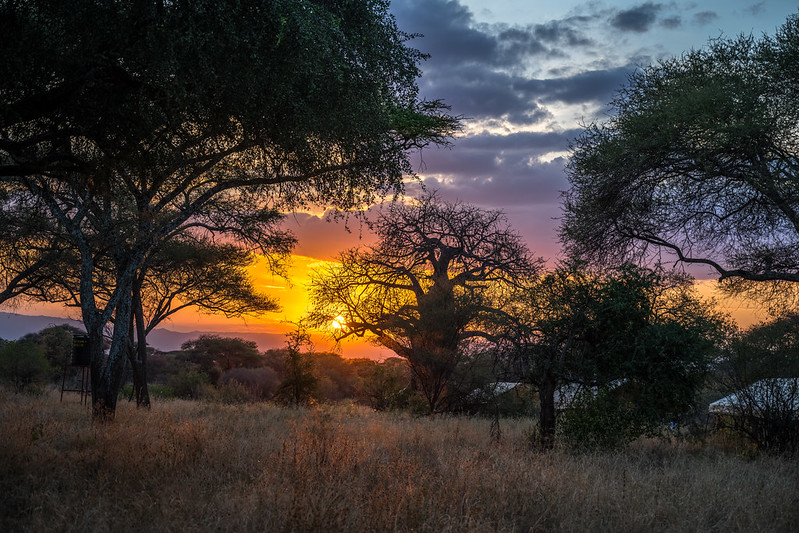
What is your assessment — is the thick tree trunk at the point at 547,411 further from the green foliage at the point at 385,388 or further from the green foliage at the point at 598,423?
the green foliage at the point at 385,388

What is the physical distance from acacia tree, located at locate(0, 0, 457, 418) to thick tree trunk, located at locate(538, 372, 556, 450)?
16.8ft

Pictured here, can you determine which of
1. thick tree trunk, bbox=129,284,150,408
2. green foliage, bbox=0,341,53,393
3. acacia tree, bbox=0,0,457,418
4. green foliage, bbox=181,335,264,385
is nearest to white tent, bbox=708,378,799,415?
acacia tree, bbox=0,0,457,418

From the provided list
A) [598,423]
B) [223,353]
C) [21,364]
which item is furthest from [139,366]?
[223,353]

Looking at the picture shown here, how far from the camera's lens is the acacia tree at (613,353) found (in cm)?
1262

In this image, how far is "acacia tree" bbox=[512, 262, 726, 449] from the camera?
41.4 feet

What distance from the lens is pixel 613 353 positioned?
12.9 m

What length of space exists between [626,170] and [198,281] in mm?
19028

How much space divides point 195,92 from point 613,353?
9502 mm

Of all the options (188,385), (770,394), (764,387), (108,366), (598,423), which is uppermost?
(764,387)

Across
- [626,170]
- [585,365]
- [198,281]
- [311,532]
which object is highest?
[626,170]

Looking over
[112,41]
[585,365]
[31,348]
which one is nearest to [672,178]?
[585,365]

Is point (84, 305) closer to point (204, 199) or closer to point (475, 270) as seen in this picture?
point (204, 199)

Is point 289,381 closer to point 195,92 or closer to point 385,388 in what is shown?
point 385,388

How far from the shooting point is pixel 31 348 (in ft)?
Result: 95.5
